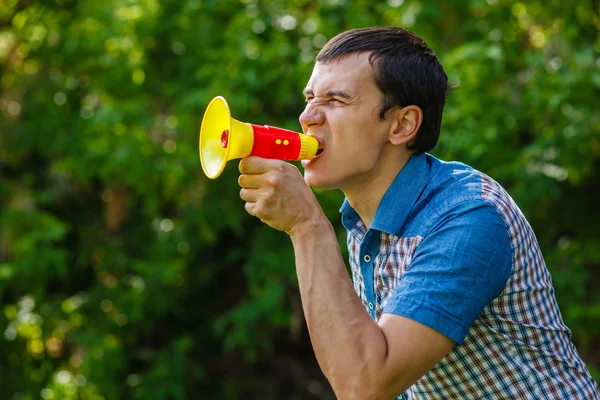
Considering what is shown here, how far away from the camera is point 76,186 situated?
610 centimetres

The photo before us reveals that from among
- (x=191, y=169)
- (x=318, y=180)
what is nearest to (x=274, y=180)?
(x=318, y=180)

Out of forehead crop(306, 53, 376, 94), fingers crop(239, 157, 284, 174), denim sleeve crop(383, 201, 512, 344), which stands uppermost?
forehead crop(306, 53, 376, 94)

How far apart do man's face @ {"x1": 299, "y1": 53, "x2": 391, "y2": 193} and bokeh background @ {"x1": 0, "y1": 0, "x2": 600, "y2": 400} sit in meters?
2.21

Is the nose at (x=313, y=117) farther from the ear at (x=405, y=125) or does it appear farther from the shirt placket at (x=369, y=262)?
the shirt placket at (x=369, y=262)

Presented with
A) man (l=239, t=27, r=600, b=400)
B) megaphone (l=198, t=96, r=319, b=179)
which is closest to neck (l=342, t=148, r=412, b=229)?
man (l=239, t=27, r=600, b=400)

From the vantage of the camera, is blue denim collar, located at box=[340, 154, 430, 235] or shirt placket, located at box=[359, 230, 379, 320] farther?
shirt placket, located at box=[359, 230, 379, 320]

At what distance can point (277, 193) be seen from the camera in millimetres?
2072

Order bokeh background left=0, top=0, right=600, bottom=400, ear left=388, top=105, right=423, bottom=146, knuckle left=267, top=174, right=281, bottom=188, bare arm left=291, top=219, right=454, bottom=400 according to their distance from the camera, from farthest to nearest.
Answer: bokeh background left=0, top=0, right=600, bottom=400
ear left=388, top=105, right=423, bottom=146
knuckle left=267, top=174, right=281, bottom=188
bare arm left=291, top=219, right=454, bottom=400

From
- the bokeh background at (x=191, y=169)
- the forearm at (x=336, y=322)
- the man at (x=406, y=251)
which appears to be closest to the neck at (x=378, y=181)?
the man at (x=406, y=251)

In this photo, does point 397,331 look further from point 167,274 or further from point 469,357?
point 167,274

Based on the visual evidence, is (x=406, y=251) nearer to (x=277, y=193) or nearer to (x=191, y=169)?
Result: (x=277, y=193)

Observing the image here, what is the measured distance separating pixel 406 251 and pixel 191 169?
3233mm

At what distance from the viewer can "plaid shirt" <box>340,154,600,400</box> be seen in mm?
1920

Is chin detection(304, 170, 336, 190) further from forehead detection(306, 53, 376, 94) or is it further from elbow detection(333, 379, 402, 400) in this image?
elbow detection(333, 379, 402, 400)
